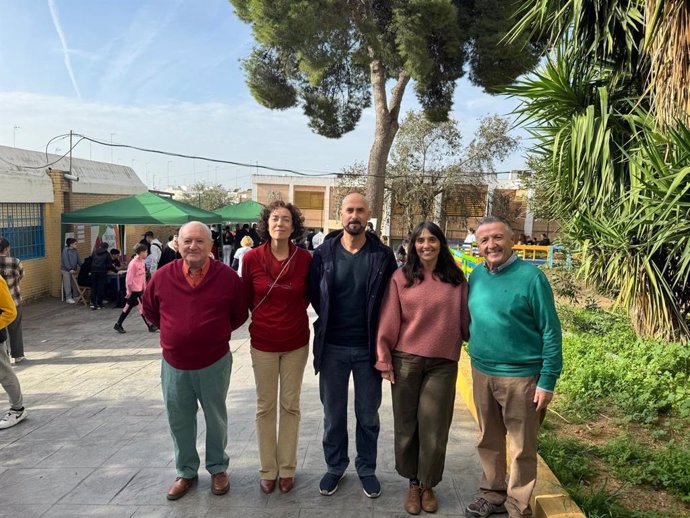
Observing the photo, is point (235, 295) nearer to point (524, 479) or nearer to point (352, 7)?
point (524, 479)

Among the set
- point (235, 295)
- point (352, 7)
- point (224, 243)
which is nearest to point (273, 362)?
point (235, 295)

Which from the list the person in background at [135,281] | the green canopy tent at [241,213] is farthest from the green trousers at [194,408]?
the green canopy tent at [241,213]

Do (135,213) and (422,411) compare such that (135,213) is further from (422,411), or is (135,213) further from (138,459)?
(422,411)

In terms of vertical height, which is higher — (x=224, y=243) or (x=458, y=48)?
(x=458, y=48)

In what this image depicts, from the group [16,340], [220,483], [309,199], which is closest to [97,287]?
[16,340]

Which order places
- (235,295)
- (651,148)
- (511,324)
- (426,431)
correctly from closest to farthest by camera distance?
(511,324), (426,431), (235,295), (651,148)

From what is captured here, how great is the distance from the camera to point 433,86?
14.7 m

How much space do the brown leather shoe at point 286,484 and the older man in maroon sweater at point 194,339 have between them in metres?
0.33

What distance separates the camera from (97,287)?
33.4 feet

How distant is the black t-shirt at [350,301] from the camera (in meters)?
2.80

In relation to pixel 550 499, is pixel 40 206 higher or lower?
higher

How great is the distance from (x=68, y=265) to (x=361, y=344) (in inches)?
390

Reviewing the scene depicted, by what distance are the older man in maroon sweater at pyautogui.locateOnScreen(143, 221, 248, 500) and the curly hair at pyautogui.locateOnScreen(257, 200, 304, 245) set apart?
0.31 metres

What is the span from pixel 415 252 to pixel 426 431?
987 millimetres
